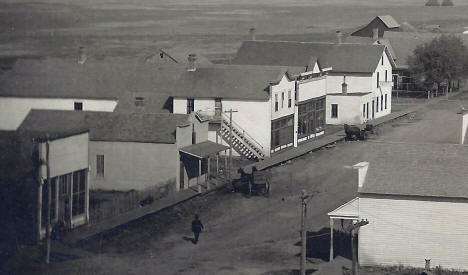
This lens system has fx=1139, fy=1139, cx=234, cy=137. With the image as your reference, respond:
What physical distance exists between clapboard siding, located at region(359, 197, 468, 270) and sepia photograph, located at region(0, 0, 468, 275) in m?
0.05

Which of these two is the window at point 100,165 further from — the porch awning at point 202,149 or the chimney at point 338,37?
the chimney at point 338,37

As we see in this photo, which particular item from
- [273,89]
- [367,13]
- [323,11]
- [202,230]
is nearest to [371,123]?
[273,89]

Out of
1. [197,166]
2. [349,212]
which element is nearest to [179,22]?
[197,166]

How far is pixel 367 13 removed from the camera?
173m

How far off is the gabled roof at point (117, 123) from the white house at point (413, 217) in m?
14.2

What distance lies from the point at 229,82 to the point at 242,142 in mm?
4100

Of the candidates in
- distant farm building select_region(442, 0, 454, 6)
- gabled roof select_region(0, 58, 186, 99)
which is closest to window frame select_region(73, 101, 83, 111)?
gabled roof select_region(0, 58, 186, 99)

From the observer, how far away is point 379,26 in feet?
434

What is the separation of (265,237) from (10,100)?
21.2 meters

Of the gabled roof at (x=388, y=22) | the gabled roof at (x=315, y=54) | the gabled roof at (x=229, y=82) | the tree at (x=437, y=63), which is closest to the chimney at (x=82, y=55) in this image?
the gabled roof at (x=229, y=82)

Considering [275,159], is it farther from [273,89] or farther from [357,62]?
[357,62]

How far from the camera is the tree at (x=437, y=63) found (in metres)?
96.6

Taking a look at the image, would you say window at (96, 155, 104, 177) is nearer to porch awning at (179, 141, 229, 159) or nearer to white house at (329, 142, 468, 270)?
porch awning at (179, 141, 229, 159)

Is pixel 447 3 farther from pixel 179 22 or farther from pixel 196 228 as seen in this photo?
pixel 196 228
